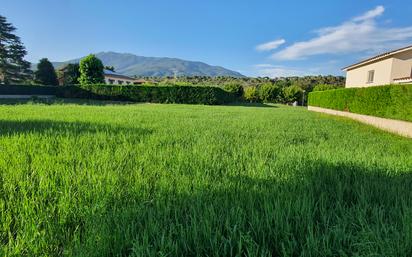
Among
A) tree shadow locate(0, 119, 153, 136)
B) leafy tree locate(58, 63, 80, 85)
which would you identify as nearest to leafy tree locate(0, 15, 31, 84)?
leafy tree locate(58, 63, 80, 85)

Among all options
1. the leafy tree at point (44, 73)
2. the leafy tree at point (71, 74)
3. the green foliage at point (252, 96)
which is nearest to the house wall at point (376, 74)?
the green foliage at point (252, 96)

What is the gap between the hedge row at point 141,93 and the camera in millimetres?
27438

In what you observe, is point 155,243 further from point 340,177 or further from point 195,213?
point 340,177

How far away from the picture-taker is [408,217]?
1.82 meters

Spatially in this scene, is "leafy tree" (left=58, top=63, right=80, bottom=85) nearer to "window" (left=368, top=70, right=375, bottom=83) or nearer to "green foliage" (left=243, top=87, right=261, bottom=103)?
"green foliage" (left=243, top=87, right=261, bottom=103)

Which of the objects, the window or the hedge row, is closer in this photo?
the window

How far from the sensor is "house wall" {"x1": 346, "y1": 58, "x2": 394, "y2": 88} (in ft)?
57.9

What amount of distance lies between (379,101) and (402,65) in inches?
372

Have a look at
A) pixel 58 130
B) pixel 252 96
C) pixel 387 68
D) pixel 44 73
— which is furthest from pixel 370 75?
pixel 44 73

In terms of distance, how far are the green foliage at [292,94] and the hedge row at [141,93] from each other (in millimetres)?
18279

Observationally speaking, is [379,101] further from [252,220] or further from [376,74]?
[376,74]

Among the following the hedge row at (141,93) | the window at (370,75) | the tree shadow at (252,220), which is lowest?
the tree shadow at (252,220)

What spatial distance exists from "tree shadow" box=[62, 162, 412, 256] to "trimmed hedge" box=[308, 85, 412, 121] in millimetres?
7644

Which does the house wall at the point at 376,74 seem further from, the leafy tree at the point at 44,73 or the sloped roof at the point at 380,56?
the leafy tree at the point at 44,73
